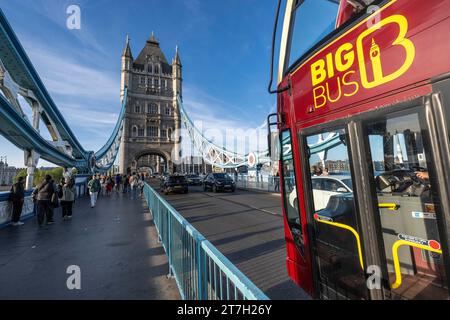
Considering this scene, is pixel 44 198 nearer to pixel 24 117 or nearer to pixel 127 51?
pixel 24 117

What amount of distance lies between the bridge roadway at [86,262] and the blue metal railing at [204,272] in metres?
0.50

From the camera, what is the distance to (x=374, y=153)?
1.71 metres

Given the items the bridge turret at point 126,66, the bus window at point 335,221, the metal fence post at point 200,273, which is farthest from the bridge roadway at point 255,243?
the bridge turret at point 126,66

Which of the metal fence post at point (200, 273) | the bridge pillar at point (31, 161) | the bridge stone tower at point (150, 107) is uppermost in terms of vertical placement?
the bridge stone tower at point (150, 107)

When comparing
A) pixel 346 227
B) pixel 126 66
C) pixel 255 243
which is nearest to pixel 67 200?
pixel 255 243

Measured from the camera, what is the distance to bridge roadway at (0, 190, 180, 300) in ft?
9.40

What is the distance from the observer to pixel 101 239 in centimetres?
513

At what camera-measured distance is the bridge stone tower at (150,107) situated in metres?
56.1

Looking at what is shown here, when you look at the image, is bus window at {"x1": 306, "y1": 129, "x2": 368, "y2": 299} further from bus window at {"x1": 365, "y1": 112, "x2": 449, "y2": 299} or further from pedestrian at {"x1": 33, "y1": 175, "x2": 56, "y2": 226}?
pedestrian at {"x1": 33, "y1": 175, "x2": 56, "y2": 226}

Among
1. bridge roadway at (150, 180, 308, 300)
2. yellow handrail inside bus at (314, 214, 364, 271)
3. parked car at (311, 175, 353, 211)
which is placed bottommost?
bridge roadway at (150, 180, 308, 300)

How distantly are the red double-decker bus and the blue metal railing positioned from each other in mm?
1031

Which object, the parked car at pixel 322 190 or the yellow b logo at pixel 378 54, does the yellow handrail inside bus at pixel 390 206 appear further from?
the yellow b logo at pixel 378 54

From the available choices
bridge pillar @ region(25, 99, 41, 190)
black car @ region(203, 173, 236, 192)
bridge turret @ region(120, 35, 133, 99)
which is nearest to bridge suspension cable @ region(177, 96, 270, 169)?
bridge turret @ region(120, 35, 133, 99)

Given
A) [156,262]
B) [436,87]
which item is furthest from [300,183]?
[156,262]
